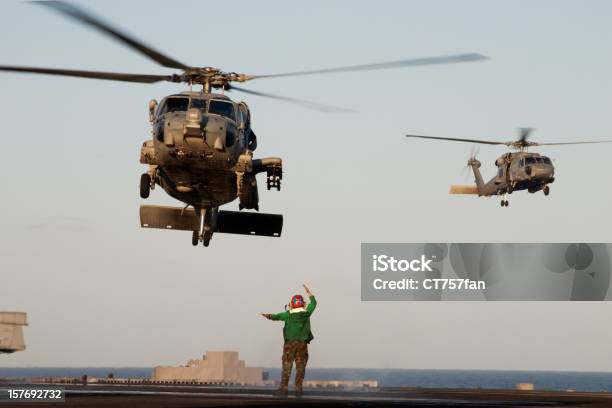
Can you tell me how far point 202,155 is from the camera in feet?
92.2

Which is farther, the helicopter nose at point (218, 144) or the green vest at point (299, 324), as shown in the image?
the helicopter nose at point (218, 144)

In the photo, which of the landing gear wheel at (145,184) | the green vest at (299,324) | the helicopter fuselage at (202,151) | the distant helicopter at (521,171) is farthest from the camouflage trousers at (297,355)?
the distant helicopter at (521,171)

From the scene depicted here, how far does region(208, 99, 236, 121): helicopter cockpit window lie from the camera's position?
28.9 meters

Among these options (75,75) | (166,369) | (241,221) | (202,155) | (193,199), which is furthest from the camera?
(166,369)

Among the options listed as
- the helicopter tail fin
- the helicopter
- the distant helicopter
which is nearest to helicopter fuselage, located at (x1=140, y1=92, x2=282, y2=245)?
the helicopter

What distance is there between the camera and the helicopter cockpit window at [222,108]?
94.9 feet

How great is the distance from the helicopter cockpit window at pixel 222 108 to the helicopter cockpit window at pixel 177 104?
70 cm

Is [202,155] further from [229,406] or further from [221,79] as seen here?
[229,406]

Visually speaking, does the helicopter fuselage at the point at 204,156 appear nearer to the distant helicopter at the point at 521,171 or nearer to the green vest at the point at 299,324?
the green vest at the point at 299,324

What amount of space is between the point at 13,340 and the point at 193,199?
15.4 meters

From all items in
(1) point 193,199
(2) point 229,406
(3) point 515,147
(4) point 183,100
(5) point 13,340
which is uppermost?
(3) point 515,147

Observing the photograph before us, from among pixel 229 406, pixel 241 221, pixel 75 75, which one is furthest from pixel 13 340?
pixel 229 406

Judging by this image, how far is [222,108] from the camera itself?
2914 centimetres

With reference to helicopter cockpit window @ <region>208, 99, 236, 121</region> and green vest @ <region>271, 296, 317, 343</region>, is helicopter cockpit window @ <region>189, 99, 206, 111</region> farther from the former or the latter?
green vest @ <region>271, 296, 317, 343</region>
